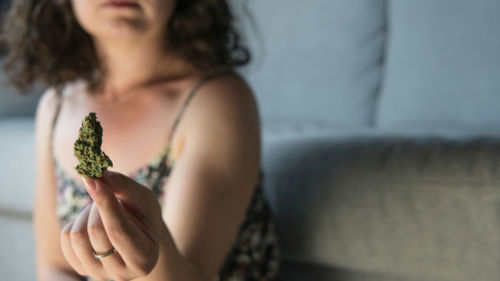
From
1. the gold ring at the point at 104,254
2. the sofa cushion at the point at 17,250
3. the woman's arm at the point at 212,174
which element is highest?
the gold ring at the point at 104,254

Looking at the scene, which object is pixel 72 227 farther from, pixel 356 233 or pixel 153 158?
pixel 356 233

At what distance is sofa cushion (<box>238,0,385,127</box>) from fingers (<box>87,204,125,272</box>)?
1.23 m

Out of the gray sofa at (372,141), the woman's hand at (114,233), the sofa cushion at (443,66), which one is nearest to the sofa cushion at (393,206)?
the gray sofa at (372,141)

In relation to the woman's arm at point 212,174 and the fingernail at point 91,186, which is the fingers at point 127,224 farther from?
the woman's arm at point 212,174

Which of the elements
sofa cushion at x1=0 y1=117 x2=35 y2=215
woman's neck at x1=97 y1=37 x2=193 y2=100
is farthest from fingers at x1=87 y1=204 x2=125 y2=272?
sofa cushion at x1=0 y1=117 x2=35 y2=215

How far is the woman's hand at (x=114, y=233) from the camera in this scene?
46 cm

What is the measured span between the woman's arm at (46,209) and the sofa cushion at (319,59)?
0.78 m

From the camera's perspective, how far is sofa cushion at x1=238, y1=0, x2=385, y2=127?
5.50ft

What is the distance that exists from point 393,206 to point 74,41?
2.25ft

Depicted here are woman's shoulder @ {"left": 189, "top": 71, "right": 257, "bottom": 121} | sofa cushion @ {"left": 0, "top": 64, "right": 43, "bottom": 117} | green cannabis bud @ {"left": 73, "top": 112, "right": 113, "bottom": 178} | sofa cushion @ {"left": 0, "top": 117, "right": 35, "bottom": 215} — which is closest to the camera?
green cannabis bud @ {"left": 73, "top": 112, "right": 113, "bottom": 178}

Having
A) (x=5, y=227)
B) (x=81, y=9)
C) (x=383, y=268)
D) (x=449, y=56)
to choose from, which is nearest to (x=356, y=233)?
(x=383, y=268)

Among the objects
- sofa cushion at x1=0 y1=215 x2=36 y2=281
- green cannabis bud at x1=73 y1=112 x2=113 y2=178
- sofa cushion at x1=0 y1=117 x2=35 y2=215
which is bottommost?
sofa cushion at x1=0 y1=215 x2=36 y2=281

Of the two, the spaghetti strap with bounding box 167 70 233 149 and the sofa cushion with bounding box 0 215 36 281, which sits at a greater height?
the spaghetti strap with bounding box 167 70 233 149

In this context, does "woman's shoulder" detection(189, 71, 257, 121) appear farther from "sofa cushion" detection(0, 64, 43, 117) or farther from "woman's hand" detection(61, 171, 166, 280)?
"sofa cushion" detection(0, 64, 43, 117)
